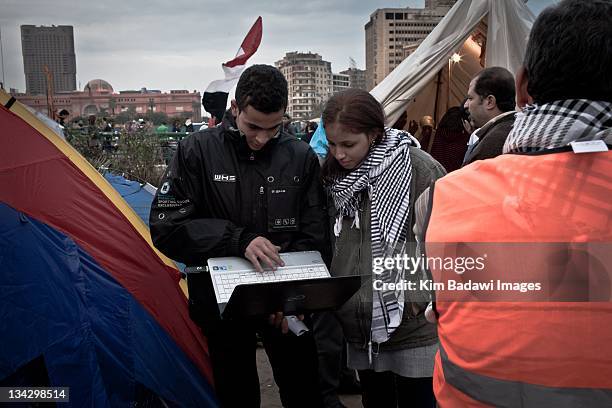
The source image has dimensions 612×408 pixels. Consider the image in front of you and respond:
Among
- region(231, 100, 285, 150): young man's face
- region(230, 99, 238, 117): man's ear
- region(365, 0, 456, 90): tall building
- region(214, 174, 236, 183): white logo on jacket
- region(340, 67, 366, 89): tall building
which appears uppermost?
region(365, 0, 456, 90): tall building

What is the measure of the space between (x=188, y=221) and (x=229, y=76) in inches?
177

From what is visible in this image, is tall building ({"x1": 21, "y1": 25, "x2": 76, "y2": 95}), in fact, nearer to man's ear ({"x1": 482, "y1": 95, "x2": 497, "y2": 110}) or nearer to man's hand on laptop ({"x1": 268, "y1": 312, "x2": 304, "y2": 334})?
man's hand on laptop ({"x1": 268, "y1": 312, "x2": 304, "y2": 334})

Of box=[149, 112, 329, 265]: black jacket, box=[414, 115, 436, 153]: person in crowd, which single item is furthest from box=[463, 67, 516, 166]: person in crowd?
box=[414, 115, 436, 153]: person in crowd

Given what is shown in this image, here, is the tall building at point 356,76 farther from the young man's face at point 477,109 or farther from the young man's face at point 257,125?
the young man's face at point 257,125

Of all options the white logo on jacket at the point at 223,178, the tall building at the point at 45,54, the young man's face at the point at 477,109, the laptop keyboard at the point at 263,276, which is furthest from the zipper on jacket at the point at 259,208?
the tall building at the point at 45,54

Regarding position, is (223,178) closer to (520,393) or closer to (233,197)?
(233,197)

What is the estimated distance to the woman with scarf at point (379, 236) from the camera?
2.05 metres

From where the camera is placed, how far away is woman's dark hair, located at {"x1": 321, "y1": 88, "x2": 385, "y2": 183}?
6.88ft

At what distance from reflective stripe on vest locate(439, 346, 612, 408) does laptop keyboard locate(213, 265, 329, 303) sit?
988mm

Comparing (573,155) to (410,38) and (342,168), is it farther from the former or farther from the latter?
(410,38)

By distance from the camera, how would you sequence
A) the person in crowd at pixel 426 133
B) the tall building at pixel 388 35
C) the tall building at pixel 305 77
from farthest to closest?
the tall building at pixel 305 77
the tall building at pixel 388 35
the person in crowd at pixel 426 133

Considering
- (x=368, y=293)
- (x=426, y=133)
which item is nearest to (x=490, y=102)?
(x=368, y=293)

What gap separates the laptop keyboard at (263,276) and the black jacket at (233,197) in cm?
12

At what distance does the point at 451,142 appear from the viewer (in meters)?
4.94
